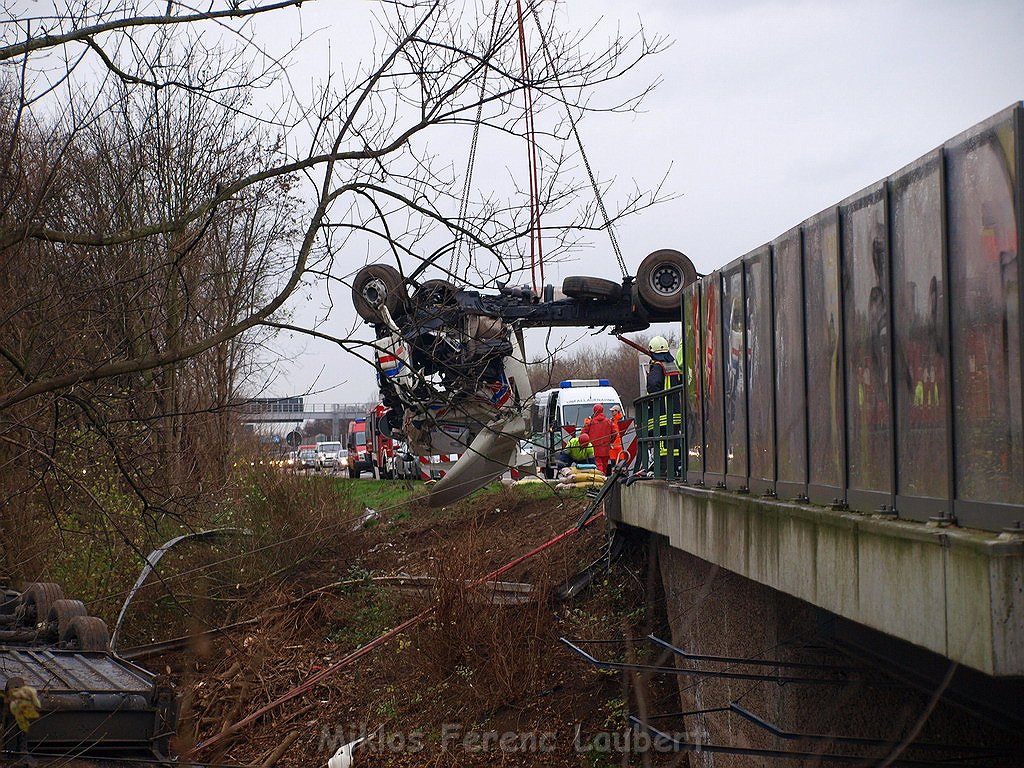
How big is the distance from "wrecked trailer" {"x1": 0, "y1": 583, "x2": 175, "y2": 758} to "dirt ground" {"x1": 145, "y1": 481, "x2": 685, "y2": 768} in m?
0.41

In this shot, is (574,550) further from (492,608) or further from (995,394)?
(995,394)

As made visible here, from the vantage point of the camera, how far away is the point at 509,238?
759 centimetres

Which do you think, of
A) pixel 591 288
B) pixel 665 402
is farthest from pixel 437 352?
pixel 591 288

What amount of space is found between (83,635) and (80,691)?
2298 mm

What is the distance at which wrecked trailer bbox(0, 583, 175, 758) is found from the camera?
991cm

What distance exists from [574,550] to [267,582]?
520cm

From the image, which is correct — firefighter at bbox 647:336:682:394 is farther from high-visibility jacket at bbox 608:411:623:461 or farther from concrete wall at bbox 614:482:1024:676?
concrete wall at bbox 614:482:1024:676

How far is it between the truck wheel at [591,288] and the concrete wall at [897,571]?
8.42 meters

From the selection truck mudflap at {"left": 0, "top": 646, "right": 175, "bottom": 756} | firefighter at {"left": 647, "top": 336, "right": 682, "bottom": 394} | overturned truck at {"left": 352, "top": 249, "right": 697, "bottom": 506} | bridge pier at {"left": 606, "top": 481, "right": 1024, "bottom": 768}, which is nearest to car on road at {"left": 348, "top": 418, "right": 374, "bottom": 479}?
firefighter at {"left": 647, "top": 336, "right": 682, "bottom": 394}

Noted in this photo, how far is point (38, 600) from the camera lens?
13250mm

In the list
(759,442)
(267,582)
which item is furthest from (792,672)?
(267,582)

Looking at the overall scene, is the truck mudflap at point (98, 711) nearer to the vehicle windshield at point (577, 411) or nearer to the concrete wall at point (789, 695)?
the concrete wall at point (789, 695)

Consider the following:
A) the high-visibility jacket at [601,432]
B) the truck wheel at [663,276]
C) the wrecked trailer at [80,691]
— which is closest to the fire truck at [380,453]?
the high-visibility jacket at [601,432]

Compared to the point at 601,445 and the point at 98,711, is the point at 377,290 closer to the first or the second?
the point at 98,711
